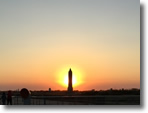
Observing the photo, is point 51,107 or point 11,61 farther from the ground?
point 11,61

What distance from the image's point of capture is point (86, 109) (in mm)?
8758

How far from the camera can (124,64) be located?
29.5 feet

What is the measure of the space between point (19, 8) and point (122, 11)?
1912 millimetres

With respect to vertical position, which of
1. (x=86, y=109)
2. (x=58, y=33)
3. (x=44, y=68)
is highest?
(x=58, y=33)

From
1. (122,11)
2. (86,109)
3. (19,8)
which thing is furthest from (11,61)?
(122,11)

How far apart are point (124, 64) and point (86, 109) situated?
3.55 ft

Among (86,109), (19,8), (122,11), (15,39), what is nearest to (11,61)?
(15,39)

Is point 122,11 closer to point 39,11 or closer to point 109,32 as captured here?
point 109,32

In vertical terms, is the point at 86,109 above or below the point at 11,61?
below

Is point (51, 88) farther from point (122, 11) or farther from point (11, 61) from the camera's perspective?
point (122, 11)

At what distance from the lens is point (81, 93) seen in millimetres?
9102

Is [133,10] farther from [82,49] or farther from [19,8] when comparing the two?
[19,8]

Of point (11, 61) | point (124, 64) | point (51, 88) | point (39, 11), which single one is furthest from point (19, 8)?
point (124, 64)

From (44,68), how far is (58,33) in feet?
2.31
